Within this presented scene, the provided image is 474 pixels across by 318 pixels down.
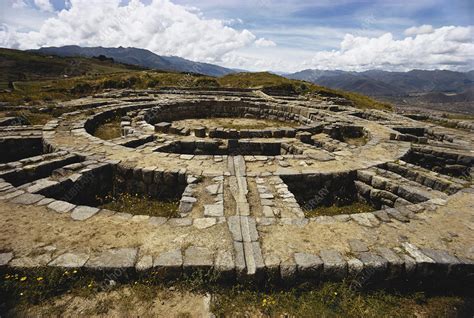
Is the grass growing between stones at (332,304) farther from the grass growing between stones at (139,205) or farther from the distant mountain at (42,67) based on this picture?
the distant mountain at (42,67)

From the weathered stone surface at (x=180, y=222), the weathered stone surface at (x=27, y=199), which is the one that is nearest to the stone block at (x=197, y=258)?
the weathered stone surface at (x=180, y=222)

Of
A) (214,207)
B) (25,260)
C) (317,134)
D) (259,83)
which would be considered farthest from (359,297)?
(259,83)

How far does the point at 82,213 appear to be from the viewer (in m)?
5.82

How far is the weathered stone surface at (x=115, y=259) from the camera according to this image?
4389 millimetres

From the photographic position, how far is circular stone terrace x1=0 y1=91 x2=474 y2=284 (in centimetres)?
464

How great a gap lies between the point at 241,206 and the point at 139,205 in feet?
10.2

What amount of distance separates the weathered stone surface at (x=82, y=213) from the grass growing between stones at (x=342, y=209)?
5382 mm

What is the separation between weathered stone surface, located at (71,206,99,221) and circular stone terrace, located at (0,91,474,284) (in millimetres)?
22

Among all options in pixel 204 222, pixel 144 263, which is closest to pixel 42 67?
pixel 204 222

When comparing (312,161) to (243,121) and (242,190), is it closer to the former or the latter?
(242,190)

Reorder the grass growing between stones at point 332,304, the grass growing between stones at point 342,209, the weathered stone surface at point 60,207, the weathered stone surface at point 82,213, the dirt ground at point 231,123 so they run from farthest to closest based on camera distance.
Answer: the dirt ground at point 231,123 < the grass growing between stones at point 342,209 < the weathered stone surface at point 60,207 < the weathered stone surface at point 82,213 < the grass growing between stones at point 332,304

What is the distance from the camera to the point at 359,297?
4438 mm

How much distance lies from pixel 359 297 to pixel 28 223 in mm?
6395

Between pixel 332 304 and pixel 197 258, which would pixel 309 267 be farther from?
pixel 197 258
